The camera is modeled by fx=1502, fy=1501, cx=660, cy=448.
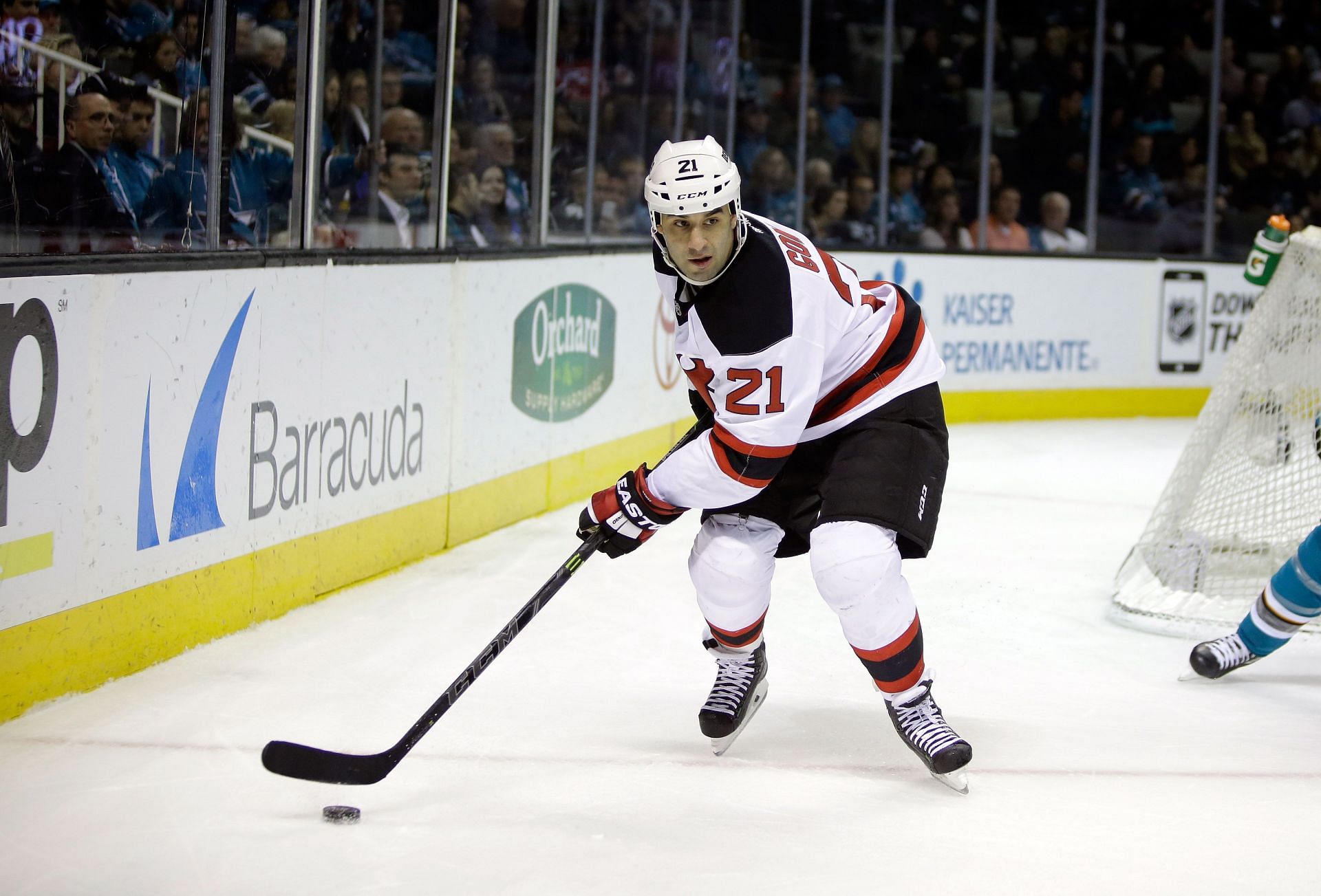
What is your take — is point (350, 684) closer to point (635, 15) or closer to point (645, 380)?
point (645, 380)

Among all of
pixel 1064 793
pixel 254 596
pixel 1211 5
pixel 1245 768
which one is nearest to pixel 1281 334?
pixel 1245 768

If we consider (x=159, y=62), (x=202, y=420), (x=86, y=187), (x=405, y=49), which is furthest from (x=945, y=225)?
(x=86, y=187)

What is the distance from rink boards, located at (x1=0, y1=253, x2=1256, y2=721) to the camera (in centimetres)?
269

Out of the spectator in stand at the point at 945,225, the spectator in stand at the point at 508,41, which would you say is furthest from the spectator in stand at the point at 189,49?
the spectator in stand at the point at 945,225

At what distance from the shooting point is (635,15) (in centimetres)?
627

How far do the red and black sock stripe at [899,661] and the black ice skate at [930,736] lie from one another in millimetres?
27

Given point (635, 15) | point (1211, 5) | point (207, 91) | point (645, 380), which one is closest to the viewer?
point (207, 91)

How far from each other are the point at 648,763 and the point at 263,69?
1975 mm

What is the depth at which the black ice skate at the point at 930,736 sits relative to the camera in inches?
95.7

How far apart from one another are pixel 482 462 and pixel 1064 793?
7.94 feet

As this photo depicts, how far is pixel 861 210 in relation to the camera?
7.82m

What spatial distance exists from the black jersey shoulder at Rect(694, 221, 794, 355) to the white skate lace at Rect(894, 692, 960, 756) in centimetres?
68

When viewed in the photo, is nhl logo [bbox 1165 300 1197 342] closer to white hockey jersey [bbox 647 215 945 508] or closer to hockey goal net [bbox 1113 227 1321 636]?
hockey goal net [bbox 1113 227 1321 636]

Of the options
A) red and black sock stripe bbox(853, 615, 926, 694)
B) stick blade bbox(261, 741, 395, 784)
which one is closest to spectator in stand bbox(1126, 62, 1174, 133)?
red and black sock stripe bbox(853, 615, 926, 694)
